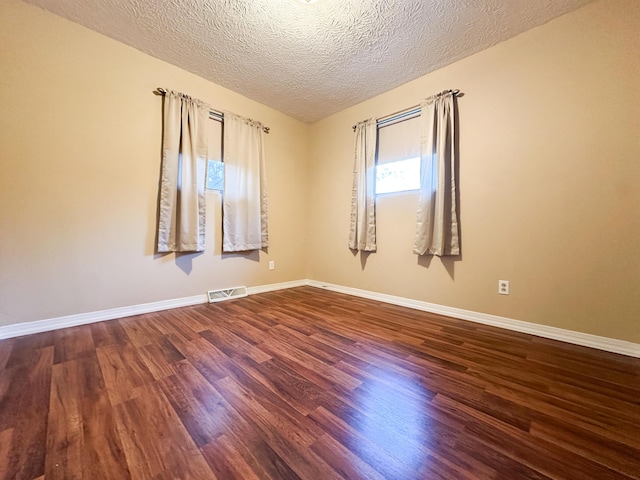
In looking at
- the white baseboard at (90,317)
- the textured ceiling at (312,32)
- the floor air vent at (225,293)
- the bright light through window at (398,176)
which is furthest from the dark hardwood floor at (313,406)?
the textured ceiling at (312,32)

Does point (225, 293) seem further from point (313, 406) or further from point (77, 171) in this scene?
point (313, 406)

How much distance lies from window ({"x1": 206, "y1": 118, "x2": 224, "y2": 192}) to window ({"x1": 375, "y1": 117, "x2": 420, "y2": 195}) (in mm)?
1952

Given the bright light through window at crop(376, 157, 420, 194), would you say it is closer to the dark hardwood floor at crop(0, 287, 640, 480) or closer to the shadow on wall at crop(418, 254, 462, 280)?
the shadow on wall at crop(418, 254, 462, 280)

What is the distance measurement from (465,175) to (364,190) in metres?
1.11

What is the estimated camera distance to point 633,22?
→ 160 cm

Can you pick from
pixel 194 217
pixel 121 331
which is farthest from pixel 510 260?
pixel 121 331

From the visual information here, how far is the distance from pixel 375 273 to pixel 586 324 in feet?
5.87

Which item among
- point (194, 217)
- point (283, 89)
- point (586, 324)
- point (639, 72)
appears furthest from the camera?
point (283, 89)

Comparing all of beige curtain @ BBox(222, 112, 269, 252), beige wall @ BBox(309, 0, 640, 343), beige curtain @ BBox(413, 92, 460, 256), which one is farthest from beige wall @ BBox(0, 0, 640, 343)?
beige curtain @ BBox(222, 112, 269, 252)

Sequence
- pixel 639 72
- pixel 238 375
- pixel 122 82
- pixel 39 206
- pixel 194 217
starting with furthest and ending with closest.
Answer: pixel 194 217
pixel 122 82
pixel 39 206
pixel 639 72
pixel 238 375

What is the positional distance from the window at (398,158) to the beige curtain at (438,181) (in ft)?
0.45

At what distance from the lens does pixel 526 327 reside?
1.96 metres

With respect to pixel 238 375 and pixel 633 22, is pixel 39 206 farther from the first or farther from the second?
pixel 633 22

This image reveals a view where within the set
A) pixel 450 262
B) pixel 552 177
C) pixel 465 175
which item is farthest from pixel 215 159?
pixel 552 177
